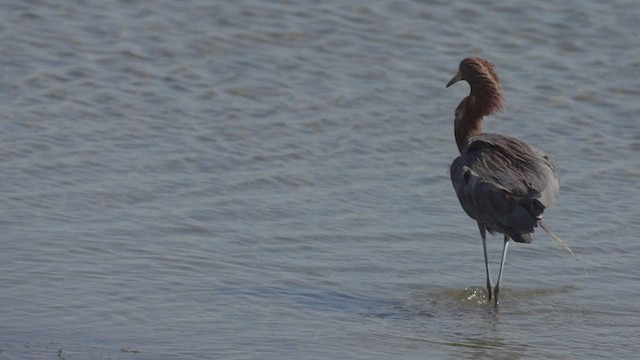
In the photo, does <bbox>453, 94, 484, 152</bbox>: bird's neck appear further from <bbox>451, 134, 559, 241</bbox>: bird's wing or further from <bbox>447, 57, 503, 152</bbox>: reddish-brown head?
<bbox>451, 134, 559, 241</bbox>: bird's wing

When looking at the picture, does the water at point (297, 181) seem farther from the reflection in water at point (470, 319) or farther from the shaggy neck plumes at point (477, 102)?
the shaggy neck plumes at point (477, 102)

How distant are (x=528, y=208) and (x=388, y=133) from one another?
3610 mm

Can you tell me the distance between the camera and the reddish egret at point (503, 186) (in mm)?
7660

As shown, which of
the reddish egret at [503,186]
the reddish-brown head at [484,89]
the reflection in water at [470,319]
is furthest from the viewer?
the reddish-brown head at [484,89]

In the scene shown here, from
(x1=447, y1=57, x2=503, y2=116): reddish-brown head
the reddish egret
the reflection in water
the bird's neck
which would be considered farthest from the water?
(x1=447, y1=57, x2=503, y2=116): reddish-brown head

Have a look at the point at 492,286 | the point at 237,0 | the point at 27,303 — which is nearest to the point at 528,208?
the point at 492,286

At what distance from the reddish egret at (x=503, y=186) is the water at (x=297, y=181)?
429 mm

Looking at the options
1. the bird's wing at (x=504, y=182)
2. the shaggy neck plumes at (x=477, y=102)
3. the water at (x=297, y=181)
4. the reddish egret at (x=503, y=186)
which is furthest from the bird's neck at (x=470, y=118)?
the water at (x=297, y=181)

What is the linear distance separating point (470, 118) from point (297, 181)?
143 cm

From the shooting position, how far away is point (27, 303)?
23.5ft

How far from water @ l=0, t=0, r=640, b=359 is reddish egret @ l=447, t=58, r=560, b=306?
1.41ft

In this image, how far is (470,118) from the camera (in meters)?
9.02

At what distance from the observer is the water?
719cm

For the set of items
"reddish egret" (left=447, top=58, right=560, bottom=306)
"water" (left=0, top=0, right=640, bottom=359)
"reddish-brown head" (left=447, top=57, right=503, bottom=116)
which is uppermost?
"reddish-brown head" (left=447, top=57, right=503, bottom=116)
